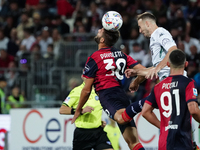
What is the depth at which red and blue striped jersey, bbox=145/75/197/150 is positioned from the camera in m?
5.24

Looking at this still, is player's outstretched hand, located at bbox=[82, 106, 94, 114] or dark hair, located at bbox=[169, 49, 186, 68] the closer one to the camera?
dark hair, located at bbox=[169, 49, 186, 68]

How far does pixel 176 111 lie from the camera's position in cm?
527

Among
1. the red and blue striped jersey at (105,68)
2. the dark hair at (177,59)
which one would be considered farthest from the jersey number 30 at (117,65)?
the dark hair at (177,59)

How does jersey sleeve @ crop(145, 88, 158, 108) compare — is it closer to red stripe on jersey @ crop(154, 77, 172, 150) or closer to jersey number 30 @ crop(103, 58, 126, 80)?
red stripe on jersey @ crop(154, 77, 172, 150)

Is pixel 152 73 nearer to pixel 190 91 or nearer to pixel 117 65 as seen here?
pixel 117 65

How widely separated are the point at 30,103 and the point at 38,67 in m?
2.53

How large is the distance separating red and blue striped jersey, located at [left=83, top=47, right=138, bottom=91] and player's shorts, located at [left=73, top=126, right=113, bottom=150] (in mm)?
1490

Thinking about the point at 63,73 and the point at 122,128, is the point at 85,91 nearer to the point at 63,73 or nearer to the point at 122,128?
the point at 122,128

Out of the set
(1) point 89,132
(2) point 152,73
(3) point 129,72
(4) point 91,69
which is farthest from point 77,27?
(2) point 152,73

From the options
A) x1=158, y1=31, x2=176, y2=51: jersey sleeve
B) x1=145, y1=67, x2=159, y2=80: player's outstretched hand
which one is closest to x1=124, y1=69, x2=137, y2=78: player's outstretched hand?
x1=145, y1=67, x2=159, y2=80: player's outstretched hand

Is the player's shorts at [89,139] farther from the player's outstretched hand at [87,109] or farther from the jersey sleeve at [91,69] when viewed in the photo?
the jersey sleeve at [91,69]

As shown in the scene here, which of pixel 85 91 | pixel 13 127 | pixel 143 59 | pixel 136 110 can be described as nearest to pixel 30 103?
pixel 13 127

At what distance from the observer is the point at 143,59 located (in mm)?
13539

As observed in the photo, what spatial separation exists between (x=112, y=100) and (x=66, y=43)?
851cm
